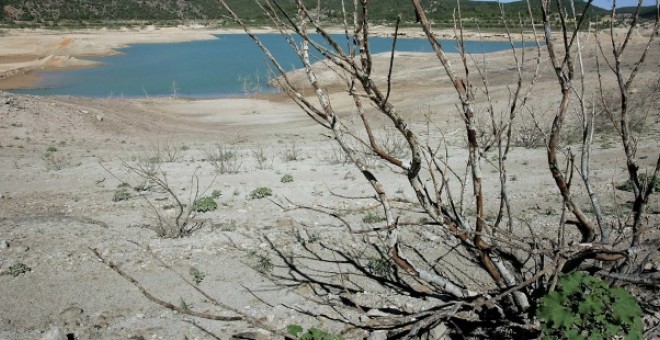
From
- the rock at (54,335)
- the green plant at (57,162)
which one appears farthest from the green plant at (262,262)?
the green plant at (57,162)

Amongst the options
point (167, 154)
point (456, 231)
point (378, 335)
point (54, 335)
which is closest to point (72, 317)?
point (54, 335)

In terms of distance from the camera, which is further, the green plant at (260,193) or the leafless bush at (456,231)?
the green plant at (260,193)

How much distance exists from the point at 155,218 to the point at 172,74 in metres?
30.4

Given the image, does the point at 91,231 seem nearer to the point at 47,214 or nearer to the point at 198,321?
the point at 47,214

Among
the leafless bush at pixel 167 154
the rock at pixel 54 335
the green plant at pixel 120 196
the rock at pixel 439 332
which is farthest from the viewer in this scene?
the leafless bush at pixel 167 154

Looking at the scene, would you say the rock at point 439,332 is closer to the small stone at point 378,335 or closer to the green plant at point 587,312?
the small stone at point 378,335

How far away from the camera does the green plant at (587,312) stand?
2.20m

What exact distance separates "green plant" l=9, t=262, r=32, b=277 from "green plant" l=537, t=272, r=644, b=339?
14.4ft

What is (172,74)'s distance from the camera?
113ft

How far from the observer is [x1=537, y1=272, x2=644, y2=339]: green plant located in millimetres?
2201

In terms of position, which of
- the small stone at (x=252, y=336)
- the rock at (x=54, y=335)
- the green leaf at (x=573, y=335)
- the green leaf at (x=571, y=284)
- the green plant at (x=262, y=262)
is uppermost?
the green leaf at (x=571, y=284)

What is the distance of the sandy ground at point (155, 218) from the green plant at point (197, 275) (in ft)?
0.17

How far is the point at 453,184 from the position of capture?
745cm

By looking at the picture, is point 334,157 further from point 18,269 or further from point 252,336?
point 252,336
